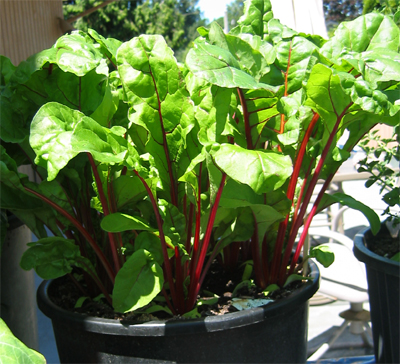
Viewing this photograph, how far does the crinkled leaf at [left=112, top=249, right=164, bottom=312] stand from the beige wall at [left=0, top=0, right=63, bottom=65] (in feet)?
6.18

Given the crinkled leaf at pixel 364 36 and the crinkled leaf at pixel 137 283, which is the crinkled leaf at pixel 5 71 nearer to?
the crinkled leaf at pixel 137 283

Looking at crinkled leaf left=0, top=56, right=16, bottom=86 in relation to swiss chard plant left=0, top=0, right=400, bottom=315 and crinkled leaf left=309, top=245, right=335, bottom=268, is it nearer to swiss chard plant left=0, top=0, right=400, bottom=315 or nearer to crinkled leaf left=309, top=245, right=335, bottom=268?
swiss chard plant left=0, top=0, right=400, bottom=315

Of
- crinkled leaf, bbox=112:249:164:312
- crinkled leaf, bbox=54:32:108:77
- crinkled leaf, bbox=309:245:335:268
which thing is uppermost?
crinkled leaf, bbox=54:32:108:77

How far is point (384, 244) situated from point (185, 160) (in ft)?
2.74

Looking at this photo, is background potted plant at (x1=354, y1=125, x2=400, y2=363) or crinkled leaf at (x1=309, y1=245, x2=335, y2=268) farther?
background potted plant at (x1=354, y1=125, x2=400, y2=363)

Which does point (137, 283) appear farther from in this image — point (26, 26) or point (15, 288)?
point (26, 26)

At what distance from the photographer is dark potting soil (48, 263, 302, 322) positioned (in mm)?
827

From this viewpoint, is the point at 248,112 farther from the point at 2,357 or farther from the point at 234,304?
the point at 2,357

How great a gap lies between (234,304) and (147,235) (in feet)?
0.71

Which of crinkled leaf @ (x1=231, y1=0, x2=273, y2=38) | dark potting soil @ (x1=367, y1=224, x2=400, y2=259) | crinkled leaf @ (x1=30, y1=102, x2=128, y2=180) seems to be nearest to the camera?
crinkled leaf @ (x1=30, y1=102, x2=128, y2=180)

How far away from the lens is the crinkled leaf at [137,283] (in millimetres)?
746

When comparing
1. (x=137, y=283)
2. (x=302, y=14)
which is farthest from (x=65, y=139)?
(x=302, y=14)

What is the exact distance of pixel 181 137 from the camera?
2.68 feet

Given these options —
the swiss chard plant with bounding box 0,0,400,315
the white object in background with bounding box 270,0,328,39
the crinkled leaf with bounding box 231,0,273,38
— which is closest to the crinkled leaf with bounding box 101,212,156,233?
the swiss chard plant with bounding box 0,0,400,315
